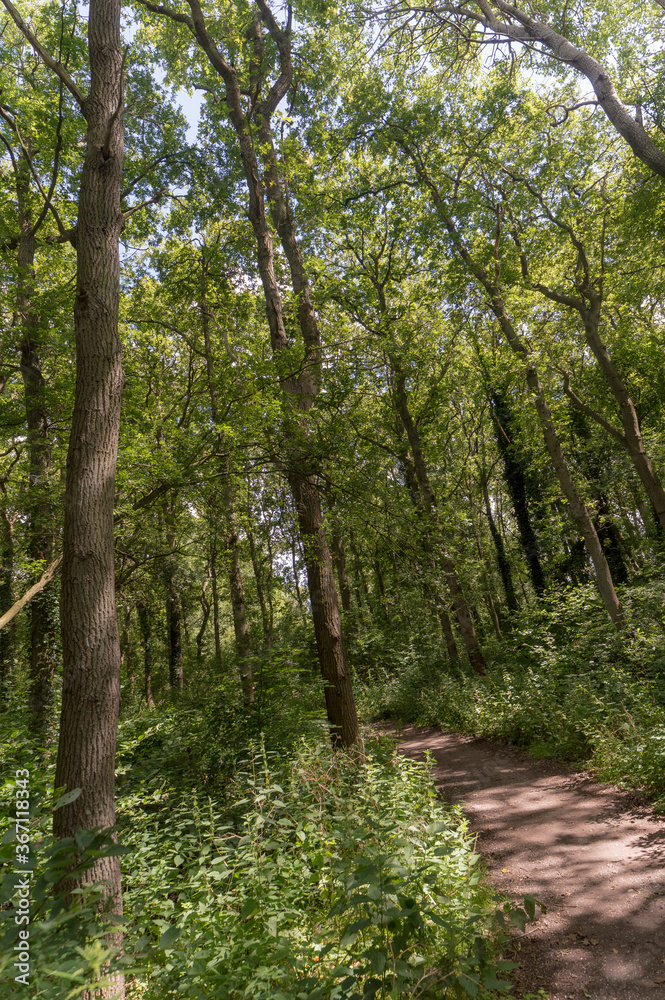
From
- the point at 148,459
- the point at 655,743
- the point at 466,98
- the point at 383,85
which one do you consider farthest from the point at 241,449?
the point at 466,98

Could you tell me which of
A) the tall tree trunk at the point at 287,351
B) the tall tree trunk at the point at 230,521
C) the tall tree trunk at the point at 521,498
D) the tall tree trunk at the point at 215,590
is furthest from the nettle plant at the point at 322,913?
the tall tree trunk at the point at 521,498

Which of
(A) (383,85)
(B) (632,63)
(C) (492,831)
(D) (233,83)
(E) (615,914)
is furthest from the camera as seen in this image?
(A) (383,85)

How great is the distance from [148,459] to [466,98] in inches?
484

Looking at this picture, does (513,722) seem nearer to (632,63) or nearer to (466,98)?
(632,63)

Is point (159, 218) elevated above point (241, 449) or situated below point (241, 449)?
above

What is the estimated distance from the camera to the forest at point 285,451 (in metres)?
3.05

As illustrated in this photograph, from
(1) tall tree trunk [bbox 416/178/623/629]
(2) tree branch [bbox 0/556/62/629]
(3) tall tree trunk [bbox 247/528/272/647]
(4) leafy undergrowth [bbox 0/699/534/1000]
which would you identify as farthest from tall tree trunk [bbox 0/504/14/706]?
(1) tall tree trunk [bbox 416/178/623/629]

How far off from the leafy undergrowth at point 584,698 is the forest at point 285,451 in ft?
0.26

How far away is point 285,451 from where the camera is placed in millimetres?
6449

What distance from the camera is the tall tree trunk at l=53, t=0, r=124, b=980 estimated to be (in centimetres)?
321

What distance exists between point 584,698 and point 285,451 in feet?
21.5

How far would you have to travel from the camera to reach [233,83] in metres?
7.23

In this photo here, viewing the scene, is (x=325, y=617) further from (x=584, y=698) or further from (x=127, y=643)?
(x=127, y=643)

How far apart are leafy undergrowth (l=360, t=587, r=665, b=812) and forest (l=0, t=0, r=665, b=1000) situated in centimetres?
8
